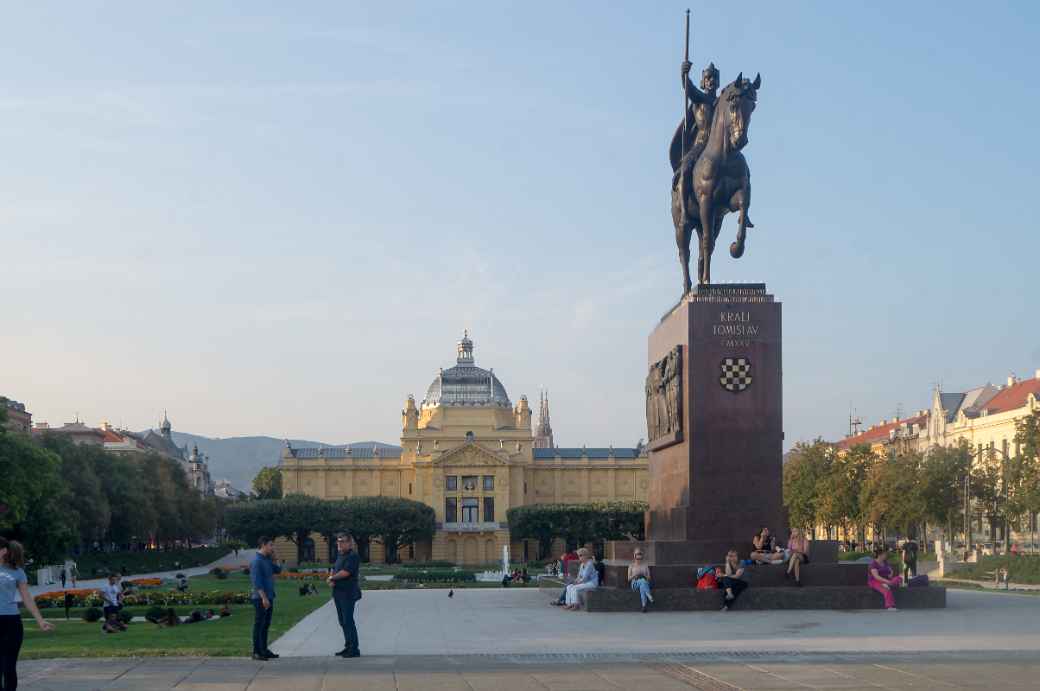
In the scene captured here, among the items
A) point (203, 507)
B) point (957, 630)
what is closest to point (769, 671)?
point (957, 630)

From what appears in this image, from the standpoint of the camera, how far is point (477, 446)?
13975 centimetres

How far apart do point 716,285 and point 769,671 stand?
13.3 m

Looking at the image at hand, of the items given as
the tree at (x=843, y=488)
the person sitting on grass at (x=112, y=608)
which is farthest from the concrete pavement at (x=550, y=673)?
the tree at (x=843, y=488)

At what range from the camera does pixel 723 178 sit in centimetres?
3100

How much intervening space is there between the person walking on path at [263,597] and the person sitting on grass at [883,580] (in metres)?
12.0

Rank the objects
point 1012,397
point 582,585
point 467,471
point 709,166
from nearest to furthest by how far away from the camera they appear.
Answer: point 582,585, point 709,166, point 1012,397, point 467,471

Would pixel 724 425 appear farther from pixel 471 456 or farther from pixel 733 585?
pixel 471 456

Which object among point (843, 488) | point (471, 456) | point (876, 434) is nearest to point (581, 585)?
point (843, 488)

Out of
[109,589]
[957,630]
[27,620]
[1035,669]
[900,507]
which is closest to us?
[1035,669]

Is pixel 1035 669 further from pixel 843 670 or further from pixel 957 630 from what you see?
pixel 957 630

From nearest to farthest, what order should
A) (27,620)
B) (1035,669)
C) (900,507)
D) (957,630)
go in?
(1035,669) < (957,630) < (27,620) < (900,507)

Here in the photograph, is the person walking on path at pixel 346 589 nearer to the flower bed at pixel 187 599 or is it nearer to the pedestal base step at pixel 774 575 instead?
the pedestal base step at pixel 774 575

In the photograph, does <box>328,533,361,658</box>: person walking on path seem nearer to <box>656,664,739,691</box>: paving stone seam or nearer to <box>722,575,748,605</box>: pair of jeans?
<box>656,664,739,691</box>: paving stone seam

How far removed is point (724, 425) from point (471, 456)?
111767mm
